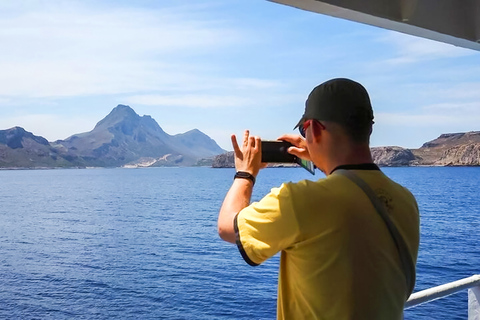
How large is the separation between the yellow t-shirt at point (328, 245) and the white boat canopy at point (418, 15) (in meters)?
0.99

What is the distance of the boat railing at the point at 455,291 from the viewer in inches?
70.3

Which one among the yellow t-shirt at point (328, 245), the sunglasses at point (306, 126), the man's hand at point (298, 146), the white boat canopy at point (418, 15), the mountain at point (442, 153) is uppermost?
the mountain at point (442, 153)

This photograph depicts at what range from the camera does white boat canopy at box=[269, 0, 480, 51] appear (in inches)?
70.0

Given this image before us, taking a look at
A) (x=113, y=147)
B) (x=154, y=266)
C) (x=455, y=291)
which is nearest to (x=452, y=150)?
(x=113, y=147)

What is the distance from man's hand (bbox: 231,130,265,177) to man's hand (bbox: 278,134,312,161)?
7 cm

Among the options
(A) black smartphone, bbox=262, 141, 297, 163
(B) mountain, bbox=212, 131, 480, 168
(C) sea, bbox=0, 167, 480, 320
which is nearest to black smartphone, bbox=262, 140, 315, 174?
(A) black smartphone, bbox=262, 141, 297, 163

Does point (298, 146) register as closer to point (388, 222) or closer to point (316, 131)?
point (316, 131)

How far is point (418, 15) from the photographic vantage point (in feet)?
6.60

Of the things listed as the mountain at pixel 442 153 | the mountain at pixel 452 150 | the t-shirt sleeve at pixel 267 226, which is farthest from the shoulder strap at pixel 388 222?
the mountain at pixel 452 150

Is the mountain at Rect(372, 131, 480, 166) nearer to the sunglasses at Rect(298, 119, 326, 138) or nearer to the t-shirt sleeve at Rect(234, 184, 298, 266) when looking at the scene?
the sunglasses at Rect(298, 119, 326, 138)

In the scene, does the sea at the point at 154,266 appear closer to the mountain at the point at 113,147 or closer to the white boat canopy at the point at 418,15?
the white boat canopy at the point at 418,15

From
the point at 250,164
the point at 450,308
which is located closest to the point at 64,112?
the point at 450,308

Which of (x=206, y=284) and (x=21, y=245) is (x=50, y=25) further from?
(x=206, y=284)

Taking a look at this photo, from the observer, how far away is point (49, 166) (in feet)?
316
